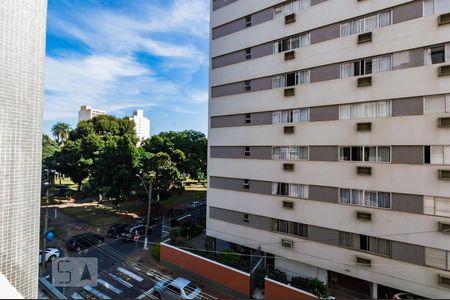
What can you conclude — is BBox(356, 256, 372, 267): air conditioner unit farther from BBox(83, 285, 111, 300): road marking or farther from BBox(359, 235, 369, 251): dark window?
BBox(83, 285, 111, 300): road marking

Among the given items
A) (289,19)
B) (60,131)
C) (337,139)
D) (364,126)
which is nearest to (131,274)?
(337,139)

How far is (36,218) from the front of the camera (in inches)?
271

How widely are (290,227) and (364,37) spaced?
40.3 ft

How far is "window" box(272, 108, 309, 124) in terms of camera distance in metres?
16.7

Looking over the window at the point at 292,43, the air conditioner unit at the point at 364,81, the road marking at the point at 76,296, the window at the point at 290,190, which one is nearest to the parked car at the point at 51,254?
the road marking at the point at 76,296

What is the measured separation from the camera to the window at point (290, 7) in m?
16.8

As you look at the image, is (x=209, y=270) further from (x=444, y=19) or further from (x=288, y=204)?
(x=444, y=19)

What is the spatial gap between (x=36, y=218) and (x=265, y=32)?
56.9 feet

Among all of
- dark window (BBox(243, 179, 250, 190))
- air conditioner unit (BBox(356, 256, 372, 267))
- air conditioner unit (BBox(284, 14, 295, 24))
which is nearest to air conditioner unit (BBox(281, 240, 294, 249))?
air conditioner unit (BBox(356, 256, 372, 267))

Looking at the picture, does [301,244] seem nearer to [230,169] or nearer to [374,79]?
[230,169]

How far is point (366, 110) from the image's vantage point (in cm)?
1449

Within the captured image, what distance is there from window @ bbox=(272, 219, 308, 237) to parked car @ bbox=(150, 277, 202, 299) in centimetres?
654

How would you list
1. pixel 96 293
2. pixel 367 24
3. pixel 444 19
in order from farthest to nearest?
pixel 96 293, pixel 367 24, pixel 444 19

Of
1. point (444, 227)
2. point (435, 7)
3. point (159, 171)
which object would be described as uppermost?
point (435, 7)
